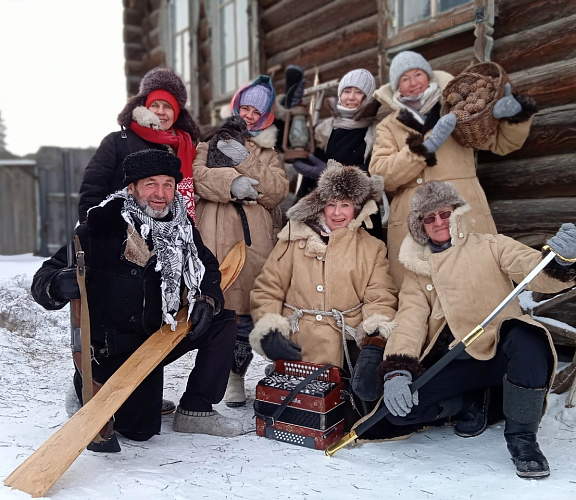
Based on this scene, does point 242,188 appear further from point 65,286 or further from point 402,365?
point 402,365

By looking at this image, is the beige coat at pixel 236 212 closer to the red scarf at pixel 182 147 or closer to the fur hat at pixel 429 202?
the red scarf at pixel 182 147

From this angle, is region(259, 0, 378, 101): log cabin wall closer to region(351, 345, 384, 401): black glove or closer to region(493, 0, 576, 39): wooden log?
region(493, 0, 576, 39): wooden log

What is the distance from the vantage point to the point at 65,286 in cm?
239

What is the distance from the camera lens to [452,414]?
2.58 metres

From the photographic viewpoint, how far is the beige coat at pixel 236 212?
3.03 m

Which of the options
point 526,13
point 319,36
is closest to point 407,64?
point 526,13

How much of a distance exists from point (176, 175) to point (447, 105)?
1491 millimetres

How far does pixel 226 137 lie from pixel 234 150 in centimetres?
9

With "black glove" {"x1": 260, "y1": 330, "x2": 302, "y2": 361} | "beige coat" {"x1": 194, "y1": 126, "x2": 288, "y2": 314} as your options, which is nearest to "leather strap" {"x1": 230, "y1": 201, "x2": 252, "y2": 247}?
"beige coat" {"x1": 194, "y1": 126, "x2": 288, "y2": 314}

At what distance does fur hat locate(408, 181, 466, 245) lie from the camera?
8.09 ft

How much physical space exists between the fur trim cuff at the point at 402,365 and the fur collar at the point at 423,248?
41 centimetres

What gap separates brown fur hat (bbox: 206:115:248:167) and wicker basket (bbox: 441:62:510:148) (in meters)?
1.11

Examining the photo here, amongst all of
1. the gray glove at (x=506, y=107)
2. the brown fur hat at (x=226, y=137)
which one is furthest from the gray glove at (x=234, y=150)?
the gray glove at (x=506, y=107)

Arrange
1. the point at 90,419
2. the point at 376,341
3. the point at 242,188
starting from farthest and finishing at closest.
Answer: the point at 242,188
the point at 376,341
the point at 90,419
